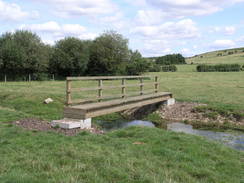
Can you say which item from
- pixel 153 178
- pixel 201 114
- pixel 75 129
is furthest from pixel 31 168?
pixel 201 114

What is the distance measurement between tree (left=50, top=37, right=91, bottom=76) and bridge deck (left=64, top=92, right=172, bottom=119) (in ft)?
104

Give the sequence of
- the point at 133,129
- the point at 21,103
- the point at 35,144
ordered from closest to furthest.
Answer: the point at 35,144
the point at 133,129
the point at 21,103

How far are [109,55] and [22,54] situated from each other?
1458 centimetres

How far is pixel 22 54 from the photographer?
42.7 meters

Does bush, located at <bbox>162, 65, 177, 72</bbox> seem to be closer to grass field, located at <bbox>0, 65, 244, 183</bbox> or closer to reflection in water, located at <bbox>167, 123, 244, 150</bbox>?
reflection in water, located at <bbox>167, 123, 244, 150</bbox>

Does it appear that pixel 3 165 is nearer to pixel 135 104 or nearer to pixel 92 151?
pixel 92 151

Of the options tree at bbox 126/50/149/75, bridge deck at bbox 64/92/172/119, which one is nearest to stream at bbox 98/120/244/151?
bridge deck at bbox 64/92/172/119

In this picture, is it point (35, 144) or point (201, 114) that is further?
point (201, 114)

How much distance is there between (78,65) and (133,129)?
128 feet

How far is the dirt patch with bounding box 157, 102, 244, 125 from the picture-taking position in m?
14.6

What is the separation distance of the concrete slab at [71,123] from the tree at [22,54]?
116ft

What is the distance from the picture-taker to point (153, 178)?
15.8ft

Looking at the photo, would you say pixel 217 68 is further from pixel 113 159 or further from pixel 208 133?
pixel 113 159

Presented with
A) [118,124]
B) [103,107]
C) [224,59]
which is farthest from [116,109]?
[224,59]
